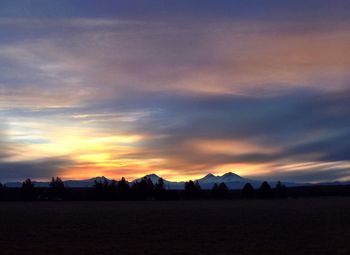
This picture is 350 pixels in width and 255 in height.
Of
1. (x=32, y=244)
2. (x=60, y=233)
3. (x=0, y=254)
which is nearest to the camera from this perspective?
(x=0, y=254)

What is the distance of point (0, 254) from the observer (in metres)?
27.5

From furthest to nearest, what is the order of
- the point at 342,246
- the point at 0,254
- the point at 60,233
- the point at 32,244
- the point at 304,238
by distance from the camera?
the point at 60,233
the point at 304,238
the point at 32,244
the point at 342,246
the point at 0,254

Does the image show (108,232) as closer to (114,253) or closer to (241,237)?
(241,237)

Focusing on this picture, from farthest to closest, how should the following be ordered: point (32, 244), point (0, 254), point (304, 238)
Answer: point (304, 238) → point (32, 244) → point (0, 254)

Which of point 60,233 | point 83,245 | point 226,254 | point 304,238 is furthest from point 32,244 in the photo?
point 304,238

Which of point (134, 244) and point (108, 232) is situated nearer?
point (134, 244)

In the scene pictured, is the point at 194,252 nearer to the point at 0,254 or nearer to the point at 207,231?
the point at 0,254

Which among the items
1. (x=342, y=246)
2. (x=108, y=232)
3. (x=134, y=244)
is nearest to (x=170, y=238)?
(x=134, y=244)

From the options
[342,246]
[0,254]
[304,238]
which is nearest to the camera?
[0,254]

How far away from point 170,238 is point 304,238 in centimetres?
849

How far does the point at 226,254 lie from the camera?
27484mm

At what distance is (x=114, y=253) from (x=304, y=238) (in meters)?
13.7

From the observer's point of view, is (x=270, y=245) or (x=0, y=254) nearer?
(x=0, y=254)

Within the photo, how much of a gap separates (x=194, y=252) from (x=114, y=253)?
3983 millimetres
